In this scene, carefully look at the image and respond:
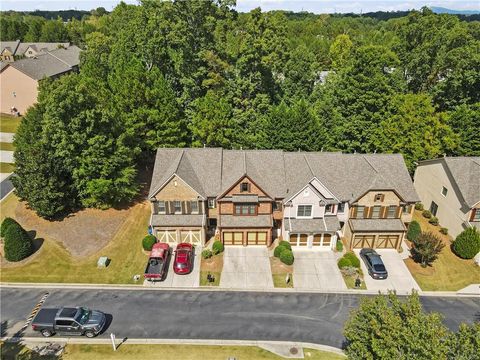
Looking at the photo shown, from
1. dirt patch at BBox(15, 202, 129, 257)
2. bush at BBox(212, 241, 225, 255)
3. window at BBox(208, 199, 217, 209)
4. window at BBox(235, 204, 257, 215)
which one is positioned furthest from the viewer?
window at BBox(208, 199, 217, 209)

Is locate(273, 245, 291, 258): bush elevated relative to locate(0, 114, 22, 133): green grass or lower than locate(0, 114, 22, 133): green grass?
lower

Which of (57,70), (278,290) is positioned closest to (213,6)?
(278,290)

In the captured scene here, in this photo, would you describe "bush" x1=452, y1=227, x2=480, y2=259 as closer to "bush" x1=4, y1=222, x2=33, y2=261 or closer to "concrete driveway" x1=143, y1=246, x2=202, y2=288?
"concrete driveway" x1=143, y1=246, x2=202, y2=288

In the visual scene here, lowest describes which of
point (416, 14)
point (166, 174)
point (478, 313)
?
point (478, 313)

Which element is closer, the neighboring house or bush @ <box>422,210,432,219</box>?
bush @ <box>422,210,432,219</box>

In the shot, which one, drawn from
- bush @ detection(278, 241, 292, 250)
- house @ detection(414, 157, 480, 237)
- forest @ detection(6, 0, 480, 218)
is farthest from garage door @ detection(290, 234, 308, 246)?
house @ detection(414, 157, 480, 237)

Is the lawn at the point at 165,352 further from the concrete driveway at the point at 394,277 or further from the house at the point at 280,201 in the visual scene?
the house at the point at 280,201

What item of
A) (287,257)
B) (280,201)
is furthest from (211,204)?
(287,257)

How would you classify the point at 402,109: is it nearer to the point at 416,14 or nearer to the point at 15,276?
the point at 416,14
